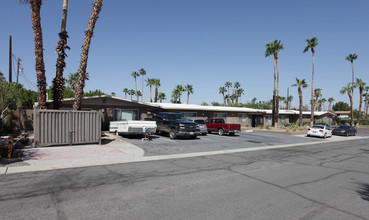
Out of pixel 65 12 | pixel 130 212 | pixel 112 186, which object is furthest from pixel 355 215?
pixel 65 12

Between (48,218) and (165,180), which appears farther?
(165,180)

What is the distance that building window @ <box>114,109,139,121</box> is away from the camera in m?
22.2

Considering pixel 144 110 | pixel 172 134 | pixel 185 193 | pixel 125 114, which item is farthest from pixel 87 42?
pixel 185 193

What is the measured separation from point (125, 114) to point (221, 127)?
30.9ft

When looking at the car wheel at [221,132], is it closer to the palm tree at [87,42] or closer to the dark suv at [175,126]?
the dark suv at [175,126]

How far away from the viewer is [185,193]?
225 inches

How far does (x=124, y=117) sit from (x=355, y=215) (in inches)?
800

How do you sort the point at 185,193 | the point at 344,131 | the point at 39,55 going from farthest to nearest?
the point at 344,131, the point at 39,55, the point at 185,193

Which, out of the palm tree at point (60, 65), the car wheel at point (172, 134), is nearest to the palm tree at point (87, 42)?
the palm tree at point (60, 65)

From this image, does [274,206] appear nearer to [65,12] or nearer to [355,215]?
[355,215]

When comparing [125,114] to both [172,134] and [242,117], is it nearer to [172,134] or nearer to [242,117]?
[172,134]

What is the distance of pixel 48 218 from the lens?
13.6 ft

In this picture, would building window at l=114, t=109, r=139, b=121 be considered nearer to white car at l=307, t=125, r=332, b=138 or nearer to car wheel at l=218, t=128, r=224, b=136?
car wheel at l=218, t=128, r=224, b=136

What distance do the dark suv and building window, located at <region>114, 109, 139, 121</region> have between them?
15.9ft
